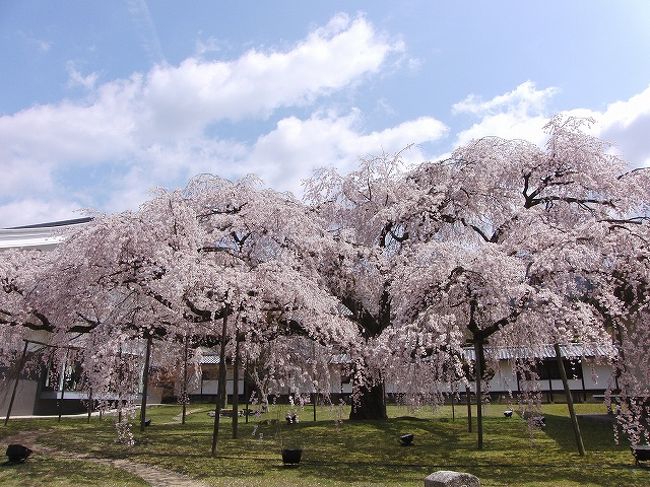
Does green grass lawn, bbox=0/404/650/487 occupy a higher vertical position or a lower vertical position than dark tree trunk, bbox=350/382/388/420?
lower

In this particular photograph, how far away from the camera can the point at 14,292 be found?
54.8 feet

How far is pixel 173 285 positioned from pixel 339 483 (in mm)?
5931

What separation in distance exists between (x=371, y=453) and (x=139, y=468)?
5933 mm

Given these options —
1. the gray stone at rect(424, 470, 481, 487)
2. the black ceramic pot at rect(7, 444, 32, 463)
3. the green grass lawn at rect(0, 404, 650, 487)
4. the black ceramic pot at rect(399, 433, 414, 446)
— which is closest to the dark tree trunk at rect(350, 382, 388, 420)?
the green grass lawn at rect(0, 404, 650, 487)

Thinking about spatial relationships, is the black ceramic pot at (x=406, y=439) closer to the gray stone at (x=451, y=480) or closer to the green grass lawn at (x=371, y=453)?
the green grass lawn at (x=371, y=453)

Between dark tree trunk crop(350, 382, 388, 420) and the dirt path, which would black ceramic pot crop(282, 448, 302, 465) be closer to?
the dirt path

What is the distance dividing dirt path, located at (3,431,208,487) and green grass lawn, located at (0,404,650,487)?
1.11 ft

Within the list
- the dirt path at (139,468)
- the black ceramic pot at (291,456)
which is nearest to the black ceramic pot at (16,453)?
the dirt path at (139,468)

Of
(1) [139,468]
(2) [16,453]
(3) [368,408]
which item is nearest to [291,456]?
(1) [139,468]

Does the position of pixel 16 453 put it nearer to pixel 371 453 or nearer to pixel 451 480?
pixel 371 453

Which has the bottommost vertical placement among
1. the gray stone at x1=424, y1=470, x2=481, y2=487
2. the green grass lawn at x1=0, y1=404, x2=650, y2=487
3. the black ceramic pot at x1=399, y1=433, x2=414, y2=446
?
the green grass lawn at x1=0, y1=404, x2=650, y2=487

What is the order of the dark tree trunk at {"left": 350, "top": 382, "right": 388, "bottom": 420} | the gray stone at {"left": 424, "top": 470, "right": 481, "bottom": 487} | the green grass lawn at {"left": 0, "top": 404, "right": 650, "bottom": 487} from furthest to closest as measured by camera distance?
the dark tree trunk at {"left": 350, "top": 382, "right": 388, "bottom": 420} < the green grass lawn at {"left": 0, "top": 404, "right": 650, "bottom": 487} < the gray stone at {"left": 424, "top": 470, "right": 481, "bottom": 487}

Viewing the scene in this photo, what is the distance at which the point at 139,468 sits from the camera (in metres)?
11.8

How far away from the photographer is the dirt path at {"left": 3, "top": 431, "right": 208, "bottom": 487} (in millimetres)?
10305
